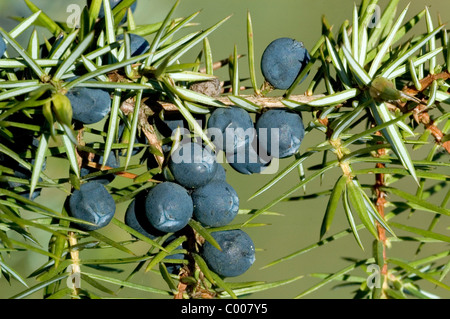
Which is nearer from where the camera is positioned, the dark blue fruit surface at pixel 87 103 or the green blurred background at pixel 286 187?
the dark blue fruit surface at pixel 87 103

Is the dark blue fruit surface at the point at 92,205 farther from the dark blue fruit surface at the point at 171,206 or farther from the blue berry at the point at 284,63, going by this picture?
the blue berry at the point at 284,63

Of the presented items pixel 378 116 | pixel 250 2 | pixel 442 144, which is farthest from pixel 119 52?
pixel 250 2

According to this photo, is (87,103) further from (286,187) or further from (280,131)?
(286,187)

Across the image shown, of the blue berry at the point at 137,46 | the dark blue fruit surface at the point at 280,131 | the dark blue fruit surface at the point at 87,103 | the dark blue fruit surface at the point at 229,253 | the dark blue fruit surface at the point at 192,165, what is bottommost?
the dark blue fruit surface at the point at 229,253

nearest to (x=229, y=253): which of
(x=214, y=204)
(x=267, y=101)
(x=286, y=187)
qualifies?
(x=214, y=204)

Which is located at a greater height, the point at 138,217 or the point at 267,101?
the point at 267,101

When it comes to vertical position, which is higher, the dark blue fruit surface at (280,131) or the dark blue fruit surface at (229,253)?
the dark blue fruit surface at (280,131)

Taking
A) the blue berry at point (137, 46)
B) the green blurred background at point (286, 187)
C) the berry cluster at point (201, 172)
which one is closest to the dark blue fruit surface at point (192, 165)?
the berry cluster at point (201, 172)
